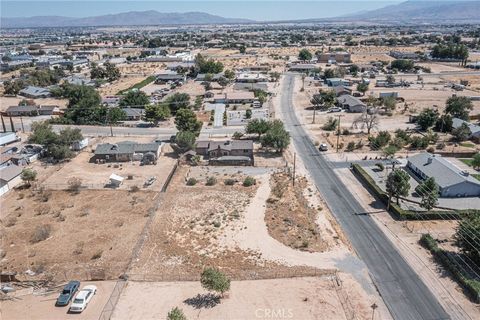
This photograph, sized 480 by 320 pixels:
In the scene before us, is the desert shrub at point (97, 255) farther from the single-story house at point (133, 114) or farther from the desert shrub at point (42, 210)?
the single-story house at point (133, 114)

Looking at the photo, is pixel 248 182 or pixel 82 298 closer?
pixel 82 298

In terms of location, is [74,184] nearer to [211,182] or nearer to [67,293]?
[211,182]

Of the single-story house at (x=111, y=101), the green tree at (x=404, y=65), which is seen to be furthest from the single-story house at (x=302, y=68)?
the single-story house at (x=111, y=101)

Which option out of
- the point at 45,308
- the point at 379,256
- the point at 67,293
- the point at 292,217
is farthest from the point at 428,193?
the point at 45,308

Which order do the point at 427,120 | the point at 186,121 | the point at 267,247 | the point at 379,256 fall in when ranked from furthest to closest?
the point at 427,120
the point at 186,121
the point at 267,247
the point at 379,256

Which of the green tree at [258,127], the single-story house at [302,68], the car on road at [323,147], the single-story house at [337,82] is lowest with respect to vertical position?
the car on road at [323,147]

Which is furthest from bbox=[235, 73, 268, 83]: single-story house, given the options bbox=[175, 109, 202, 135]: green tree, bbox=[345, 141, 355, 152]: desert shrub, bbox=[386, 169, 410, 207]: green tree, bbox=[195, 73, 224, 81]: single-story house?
bbox=[386, 169, 410, 207]: green tree

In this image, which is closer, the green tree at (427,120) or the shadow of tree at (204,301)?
the shadow of tree at (204,301)
